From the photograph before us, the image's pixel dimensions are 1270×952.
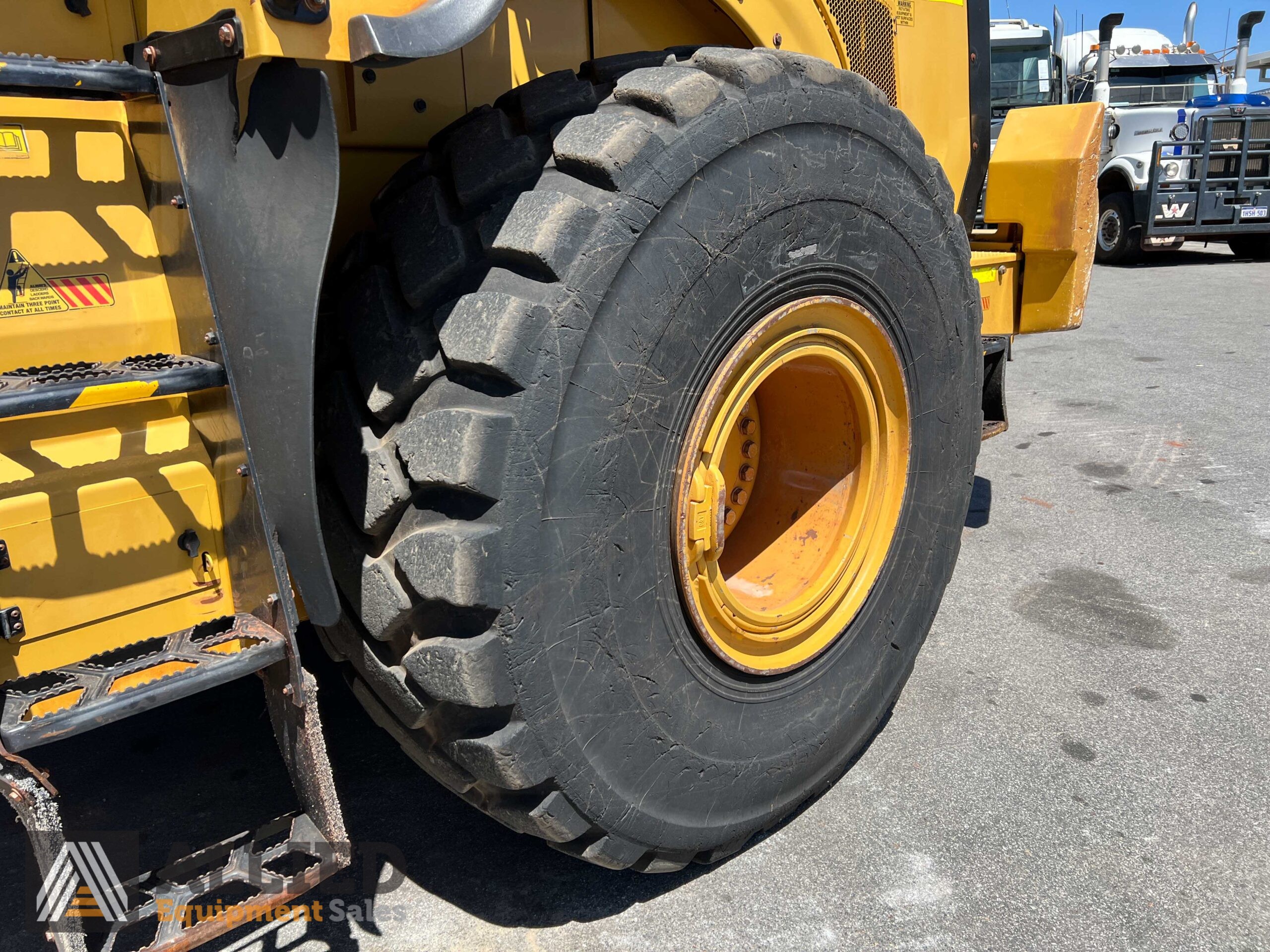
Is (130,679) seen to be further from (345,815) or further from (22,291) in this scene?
(345,815)

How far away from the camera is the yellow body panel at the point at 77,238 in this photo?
1572 mm

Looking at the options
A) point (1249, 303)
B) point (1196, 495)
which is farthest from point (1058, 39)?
point (1196, 495)

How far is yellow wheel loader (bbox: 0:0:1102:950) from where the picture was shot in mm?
1498

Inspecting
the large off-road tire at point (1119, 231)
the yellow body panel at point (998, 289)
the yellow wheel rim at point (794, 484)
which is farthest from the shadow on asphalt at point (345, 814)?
the large off-road tire at point (1119, 231)

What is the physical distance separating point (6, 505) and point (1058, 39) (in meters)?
13.9

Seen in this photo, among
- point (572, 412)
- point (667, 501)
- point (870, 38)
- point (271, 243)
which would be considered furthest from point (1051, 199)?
point (271, 243)

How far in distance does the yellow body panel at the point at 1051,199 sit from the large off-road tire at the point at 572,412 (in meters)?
2.14

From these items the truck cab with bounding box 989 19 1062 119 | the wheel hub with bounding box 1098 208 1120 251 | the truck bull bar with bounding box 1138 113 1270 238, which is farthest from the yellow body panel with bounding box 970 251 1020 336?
the wheel hub with bounding box 1098 208 1120 251

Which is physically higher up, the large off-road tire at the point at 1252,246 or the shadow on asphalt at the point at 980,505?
the large off-road tire at the point at 1252,246

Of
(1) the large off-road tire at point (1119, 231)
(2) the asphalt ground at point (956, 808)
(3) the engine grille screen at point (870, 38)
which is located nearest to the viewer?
(2) the asphalt ground at point (956, 808)

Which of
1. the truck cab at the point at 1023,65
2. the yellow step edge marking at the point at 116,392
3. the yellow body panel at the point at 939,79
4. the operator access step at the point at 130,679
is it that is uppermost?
the truck cab at the point at 1023,65

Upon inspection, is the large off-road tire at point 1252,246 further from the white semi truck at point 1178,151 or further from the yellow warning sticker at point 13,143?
the yellow warning sticker at point 13,143

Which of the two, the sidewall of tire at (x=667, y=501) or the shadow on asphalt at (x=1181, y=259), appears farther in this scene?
the shadow on asphalt at (x=1181, y=259)

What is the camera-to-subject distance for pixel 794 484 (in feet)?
8.46
